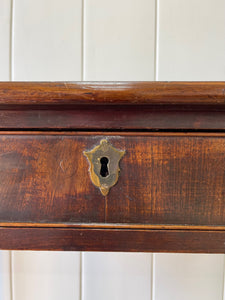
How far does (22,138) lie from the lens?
11.7 inches

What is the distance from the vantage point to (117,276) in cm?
64

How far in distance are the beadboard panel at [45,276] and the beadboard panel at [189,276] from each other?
222 millimetres

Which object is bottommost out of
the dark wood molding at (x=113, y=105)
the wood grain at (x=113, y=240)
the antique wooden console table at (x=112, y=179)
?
the wood grain at (x=113, y=240)

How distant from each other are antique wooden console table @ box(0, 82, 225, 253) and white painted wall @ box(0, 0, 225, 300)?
0.34 meters

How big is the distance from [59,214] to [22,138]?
0.34ft
